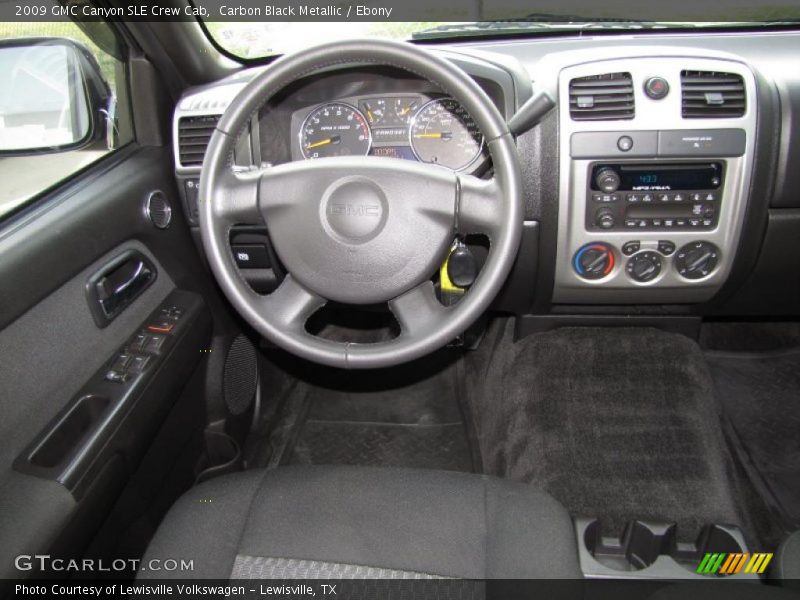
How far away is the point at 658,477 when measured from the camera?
5.65 ft

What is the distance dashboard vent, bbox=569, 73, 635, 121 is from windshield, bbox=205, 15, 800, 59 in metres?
0.32

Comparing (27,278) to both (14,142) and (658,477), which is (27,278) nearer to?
(14,142)

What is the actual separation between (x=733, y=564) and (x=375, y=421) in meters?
1.20

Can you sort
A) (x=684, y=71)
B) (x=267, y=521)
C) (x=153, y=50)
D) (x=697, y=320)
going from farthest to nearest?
(x=697, y=320) < (x=153, y=50) < (x=684, y=71) < (x=267, y=521)

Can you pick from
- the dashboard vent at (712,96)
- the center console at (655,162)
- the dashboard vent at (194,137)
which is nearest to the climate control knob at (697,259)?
the center console at (655,162)

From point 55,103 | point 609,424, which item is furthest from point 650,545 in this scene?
point 55,103

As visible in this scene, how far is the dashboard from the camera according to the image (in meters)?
1.50

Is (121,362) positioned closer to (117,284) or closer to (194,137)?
(117,284)

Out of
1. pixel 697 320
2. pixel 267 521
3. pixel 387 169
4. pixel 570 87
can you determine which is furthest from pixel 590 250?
pixel 267 521

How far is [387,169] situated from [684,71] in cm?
78

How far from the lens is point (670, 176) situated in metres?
1.55

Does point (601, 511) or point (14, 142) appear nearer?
point (14, 142)

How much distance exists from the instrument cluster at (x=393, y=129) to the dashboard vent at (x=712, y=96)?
48 cm

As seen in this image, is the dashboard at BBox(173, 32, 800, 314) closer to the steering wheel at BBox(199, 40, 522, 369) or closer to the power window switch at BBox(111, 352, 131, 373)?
the steering wheel at BBox(199, 40, 522, 369)
